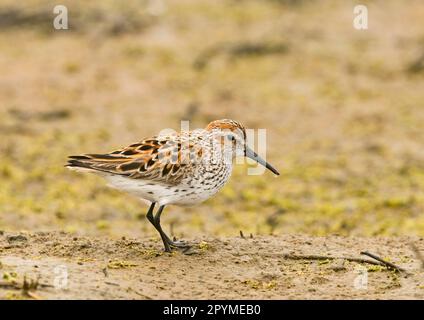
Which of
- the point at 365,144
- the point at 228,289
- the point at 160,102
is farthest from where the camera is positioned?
the point at 160,102

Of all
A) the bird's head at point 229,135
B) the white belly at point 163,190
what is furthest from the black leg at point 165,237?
the bird's head at point 229,135

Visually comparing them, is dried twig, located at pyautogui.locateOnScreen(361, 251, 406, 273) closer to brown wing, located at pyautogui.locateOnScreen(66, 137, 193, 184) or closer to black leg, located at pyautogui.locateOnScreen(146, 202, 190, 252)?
black leg, located at pyautogui.locateOnScreen(146, 202, 190, 252)

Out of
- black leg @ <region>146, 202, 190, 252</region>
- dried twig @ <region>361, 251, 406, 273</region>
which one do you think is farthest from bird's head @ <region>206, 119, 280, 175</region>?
dried twig @ <region>361, 251, 406, 273</region>

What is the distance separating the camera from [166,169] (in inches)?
343

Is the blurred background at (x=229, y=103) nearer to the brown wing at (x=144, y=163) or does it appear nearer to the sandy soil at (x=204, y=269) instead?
the sandy soil at (x=204, y=269)

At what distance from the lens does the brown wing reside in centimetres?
871

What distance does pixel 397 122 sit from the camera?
1664 centimetres

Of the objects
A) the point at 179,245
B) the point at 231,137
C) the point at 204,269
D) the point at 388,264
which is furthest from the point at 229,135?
the point at 388,264

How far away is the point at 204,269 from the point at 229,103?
9.42 m

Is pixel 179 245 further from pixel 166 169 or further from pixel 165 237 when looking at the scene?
pixel 166 169

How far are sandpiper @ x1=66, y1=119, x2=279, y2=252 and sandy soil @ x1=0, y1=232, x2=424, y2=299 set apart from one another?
0.50m

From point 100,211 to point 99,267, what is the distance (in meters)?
4.81

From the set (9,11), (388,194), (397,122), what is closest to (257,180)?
(388,194)
